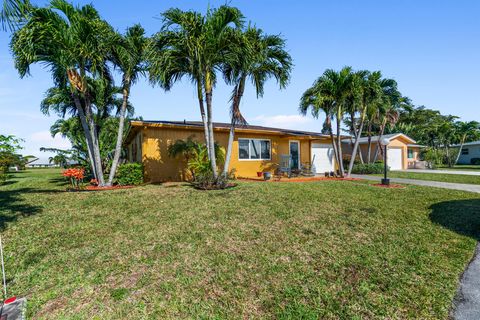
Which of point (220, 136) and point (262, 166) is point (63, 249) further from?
point (262, 166)

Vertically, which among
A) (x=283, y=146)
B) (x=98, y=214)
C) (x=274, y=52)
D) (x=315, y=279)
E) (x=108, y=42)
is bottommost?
(x=315, y=279)

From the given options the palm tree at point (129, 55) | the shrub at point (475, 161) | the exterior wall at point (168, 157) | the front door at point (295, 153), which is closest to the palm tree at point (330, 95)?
the front door at point (295, 153)

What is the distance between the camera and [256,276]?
3.50 metres

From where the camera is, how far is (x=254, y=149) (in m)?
14.6

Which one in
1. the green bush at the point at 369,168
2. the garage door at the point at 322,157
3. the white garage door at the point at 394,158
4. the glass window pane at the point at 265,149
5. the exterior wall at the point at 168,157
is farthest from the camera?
the white garage door at the point at 394,158

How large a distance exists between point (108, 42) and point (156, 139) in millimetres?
4480

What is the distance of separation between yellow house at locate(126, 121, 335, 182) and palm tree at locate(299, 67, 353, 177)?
7.29 feet

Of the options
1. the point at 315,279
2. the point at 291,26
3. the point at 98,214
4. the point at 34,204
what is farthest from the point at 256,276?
the point at 291,26

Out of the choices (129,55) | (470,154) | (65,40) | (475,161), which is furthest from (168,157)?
(470,154)

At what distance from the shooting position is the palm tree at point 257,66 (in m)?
8.98

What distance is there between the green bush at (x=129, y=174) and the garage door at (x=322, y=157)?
41.0ft

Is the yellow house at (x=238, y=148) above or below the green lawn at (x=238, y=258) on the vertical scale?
above

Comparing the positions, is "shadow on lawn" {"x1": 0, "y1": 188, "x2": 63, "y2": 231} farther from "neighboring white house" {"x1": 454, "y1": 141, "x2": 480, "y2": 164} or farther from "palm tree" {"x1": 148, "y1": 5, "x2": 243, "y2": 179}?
"neighboring white house" {"x1": 454, "y1": 141, "x2": 480, "y2": 164}

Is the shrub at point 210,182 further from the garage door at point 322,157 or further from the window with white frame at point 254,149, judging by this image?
the garage door at point 322,157
